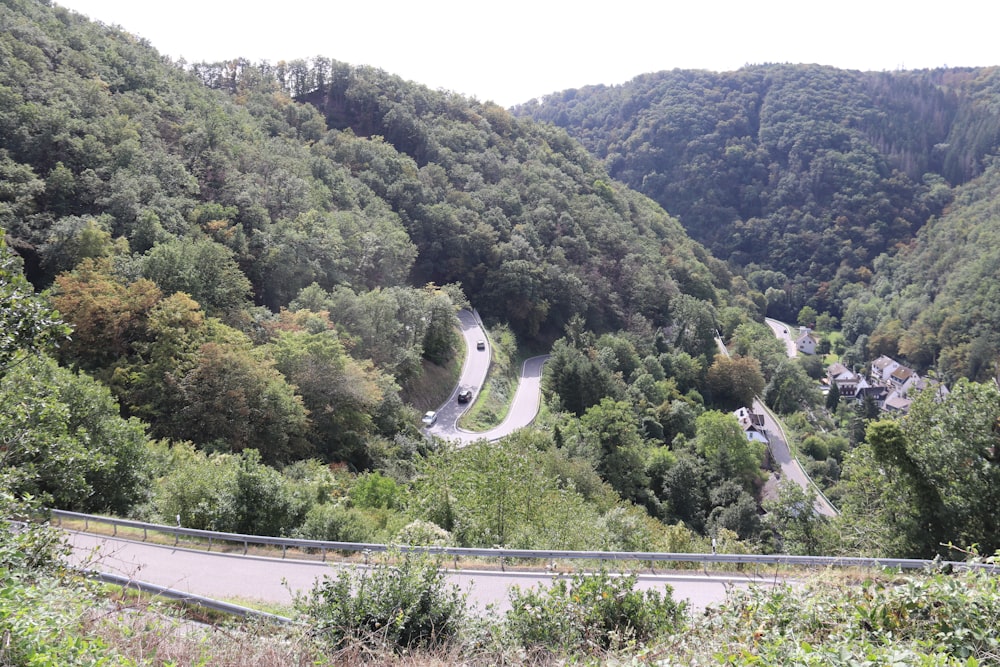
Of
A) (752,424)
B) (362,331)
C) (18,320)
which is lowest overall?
(752,424)

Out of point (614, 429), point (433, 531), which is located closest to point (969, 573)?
point (433, 531)

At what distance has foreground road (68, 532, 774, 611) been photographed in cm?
1124

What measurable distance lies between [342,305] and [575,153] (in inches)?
2498

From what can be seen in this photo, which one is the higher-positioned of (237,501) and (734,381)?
(237,501)

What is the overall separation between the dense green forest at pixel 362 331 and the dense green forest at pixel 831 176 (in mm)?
11037

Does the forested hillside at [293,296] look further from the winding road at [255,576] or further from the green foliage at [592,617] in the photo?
the green foliage at [592,617]

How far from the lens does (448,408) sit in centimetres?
4078

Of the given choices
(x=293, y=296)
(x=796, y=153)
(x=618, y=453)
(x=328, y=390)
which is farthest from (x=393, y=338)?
(x=796, y=153)

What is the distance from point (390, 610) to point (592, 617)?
2.74 meters

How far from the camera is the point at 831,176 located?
13238cm

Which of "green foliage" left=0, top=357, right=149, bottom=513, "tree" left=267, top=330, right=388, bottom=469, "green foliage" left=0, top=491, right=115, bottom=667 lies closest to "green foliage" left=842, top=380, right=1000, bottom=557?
"green foliage" left=0, top=491, right=115, bottom=667

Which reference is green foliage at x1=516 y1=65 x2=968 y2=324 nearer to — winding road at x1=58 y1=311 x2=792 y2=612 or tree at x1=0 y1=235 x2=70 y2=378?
winding road at x1=58 y1=311 x2=792 y2=612

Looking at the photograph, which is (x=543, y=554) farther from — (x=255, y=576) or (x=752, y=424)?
(x=752, y=424)

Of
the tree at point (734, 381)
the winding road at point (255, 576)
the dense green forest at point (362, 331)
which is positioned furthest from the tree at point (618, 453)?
the winding road at point (255, 576)
